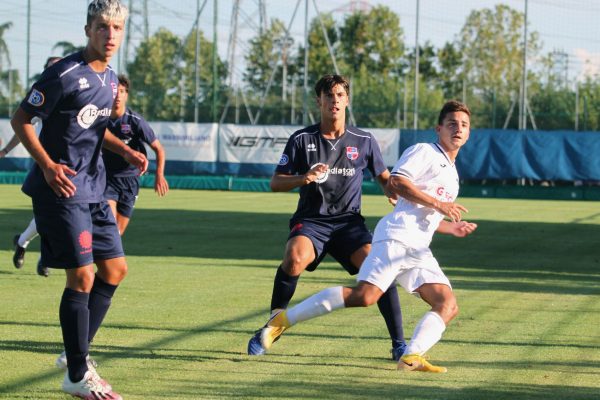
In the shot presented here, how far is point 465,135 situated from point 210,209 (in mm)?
20101

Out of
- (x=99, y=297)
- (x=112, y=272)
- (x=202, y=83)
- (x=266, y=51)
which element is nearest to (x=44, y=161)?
(x=112, y=272)

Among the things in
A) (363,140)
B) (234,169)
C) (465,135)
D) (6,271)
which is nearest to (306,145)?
(363,140)

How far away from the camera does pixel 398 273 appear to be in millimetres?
7484

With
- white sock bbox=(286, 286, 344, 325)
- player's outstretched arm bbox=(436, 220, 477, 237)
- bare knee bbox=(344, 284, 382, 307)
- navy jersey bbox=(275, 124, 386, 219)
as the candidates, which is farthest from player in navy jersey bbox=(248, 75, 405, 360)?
player's outstretched arm bbox=(436, 220, 477, 237)

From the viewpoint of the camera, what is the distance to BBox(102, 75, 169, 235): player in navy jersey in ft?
37.5

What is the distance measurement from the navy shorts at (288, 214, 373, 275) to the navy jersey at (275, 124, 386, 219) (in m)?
0.06

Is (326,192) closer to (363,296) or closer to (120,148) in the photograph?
(363,296)

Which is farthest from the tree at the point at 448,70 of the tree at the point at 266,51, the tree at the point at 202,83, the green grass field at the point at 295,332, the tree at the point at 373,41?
the green grass field at the point at 295,332

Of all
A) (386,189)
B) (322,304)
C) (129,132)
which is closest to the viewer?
(322,304)

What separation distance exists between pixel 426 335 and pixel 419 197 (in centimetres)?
88

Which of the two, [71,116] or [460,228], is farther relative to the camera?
[460,228]

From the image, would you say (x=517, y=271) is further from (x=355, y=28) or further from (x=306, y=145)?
(x=355, y=28)

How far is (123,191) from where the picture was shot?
12680 millimetres

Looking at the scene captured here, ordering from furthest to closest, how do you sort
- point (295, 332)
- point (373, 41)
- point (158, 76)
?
point (373, 41), point (158, 76), point (295, 332)
